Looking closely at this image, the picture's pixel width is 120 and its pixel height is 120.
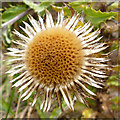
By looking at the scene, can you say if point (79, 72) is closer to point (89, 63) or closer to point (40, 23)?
point (89, 63)

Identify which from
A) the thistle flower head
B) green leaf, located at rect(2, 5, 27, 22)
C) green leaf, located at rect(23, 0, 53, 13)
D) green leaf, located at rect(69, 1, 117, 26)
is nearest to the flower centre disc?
the thistle flower head

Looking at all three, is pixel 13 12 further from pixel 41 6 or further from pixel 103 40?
pixel 103 40

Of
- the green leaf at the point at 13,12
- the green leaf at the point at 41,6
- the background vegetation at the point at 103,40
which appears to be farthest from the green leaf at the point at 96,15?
the green leaf at the point at 13,12

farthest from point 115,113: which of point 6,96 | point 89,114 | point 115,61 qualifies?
point 6,96

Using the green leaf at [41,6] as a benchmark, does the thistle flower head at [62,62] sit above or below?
below

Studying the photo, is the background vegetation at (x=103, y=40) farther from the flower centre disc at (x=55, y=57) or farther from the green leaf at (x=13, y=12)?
the flower centre disc at (x=55, y=57)

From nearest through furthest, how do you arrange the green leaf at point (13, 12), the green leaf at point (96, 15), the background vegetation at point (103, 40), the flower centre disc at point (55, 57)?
the flower centre disc at point (55, 57) → the green leaf at point (96, 15) → the background vegetation at point (103, 40) → the green leaf at point (13, 12)

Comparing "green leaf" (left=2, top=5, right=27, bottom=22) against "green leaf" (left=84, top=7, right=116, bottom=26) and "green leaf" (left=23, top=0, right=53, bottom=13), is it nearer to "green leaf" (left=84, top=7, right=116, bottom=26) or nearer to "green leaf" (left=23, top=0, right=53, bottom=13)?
"green leaf" (left=23, top=0, right=53, bottom=13)

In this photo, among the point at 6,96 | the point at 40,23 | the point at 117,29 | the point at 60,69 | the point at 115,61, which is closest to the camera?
the point at 60,69

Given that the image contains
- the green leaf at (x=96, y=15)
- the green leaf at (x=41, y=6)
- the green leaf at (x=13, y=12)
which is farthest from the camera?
the green leaf at (x=13, y=12)
